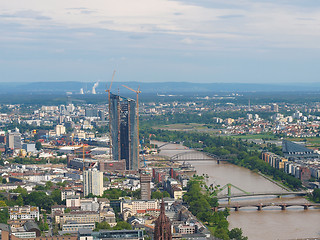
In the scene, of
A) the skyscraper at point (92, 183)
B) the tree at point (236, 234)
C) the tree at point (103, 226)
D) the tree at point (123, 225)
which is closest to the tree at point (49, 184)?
the skyscraper at point (92, 183)

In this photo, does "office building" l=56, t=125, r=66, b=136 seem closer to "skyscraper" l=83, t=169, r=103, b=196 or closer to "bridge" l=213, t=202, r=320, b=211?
"skyscraper" l=83, t=169, r=103, b=196

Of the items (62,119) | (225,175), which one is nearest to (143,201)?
(225,175)

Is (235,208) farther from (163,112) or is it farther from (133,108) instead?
(163,112)

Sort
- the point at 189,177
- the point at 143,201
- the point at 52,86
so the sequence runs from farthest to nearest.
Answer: the point at 52,86 < the point at 189,177 < the point at 143,201

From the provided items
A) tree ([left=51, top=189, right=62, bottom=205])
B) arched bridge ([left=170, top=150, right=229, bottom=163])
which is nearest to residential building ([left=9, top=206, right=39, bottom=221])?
tree ([left=51, top=189, right=62, bottom=205])

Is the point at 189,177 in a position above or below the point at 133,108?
below

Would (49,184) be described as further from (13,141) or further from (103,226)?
(13,141)

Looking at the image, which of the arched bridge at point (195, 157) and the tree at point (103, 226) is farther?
the arched bridge at point (195, 157)

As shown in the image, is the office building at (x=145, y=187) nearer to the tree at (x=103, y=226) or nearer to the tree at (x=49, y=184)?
the tree at (x=49, y=184)
